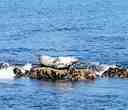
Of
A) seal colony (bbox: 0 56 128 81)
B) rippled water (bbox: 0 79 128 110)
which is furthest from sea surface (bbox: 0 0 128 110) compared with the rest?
seal colony (bbox: 0 56 128 81)

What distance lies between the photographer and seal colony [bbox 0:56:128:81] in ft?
127

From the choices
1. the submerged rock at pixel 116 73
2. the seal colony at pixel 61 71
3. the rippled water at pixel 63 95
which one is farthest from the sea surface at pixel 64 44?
the submerged rock at pixel 116 73

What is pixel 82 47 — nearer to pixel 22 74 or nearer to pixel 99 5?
pixel 22 74

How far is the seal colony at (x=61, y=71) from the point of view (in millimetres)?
38844

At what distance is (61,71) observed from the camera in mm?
38906

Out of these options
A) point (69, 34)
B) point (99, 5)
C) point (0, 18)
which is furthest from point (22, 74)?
point (99, 5)

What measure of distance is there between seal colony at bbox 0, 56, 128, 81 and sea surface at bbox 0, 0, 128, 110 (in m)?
0.61

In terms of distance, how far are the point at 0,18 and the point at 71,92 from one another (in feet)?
97.0

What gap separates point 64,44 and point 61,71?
1113 centimetres

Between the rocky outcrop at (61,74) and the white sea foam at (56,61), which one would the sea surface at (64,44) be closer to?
the rocky outcrop at (61,74)

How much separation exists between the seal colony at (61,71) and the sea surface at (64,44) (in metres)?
0.61

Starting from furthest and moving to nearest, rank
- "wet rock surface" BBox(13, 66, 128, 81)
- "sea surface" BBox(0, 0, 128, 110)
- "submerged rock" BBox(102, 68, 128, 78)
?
"submerged rock" BBox(102, 68, 128, 78) < "wet rock surface" BBox(13, 66, 128, 81) < "sea surface" BBox(0, 0, 128, 110)

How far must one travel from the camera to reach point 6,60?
43969mm

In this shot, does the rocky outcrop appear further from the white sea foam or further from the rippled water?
the rippled water
